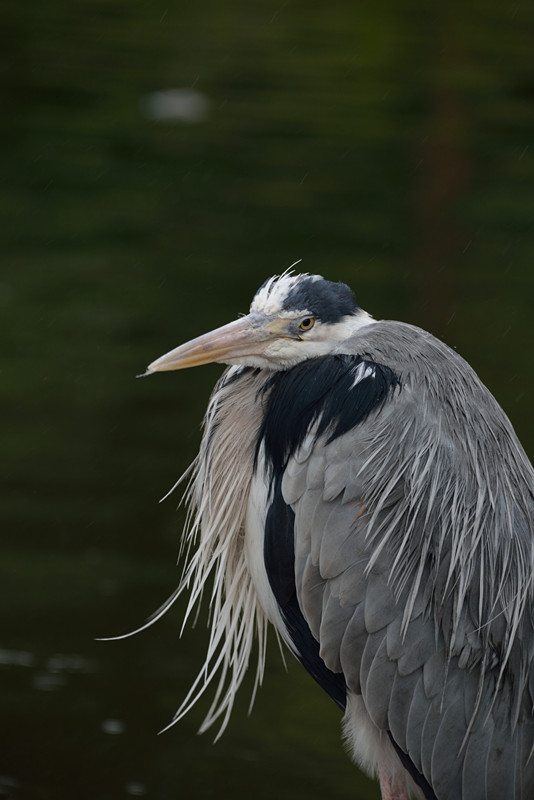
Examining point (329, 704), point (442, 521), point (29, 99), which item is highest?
point (442, 521)

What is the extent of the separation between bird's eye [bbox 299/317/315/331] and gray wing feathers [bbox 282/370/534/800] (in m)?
0.28

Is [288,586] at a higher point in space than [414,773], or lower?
higher

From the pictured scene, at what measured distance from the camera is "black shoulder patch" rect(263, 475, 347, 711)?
326cm

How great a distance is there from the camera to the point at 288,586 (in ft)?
10.9

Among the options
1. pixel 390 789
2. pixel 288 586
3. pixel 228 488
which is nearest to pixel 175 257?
pixel 228 488

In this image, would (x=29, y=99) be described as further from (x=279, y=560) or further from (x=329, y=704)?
(x=279, y=560)

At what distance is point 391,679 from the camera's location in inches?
122

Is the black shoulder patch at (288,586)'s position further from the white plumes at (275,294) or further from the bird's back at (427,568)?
the white plumes at (275,294)

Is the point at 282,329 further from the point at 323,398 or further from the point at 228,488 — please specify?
the point at 228,488

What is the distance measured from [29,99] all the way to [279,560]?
343 inches

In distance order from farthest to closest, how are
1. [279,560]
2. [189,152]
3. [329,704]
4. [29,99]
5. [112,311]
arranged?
[29,99] < [189,152] < [112,311] < [329,704] < [279,560]

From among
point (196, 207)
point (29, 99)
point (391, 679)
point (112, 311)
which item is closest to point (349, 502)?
point (391, 679)

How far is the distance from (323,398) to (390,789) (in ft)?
3.44

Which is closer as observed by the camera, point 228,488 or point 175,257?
point 228,488
